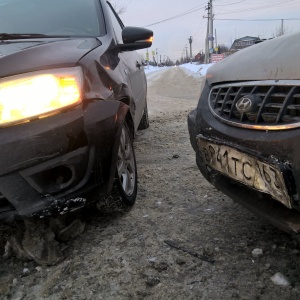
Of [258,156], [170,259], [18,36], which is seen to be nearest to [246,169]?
[258,156]

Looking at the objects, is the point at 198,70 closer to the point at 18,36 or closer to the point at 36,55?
the point at 18,36

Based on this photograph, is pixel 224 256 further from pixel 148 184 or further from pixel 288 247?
pixel 148 184

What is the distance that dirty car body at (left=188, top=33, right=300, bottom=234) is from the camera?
1.45 meters

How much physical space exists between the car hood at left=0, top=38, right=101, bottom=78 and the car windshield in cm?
60

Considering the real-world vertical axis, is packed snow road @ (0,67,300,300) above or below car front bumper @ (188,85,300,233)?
below

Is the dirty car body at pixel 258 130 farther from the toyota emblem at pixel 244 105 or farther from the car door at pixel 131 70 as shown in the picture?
the car door at pixel 131 70

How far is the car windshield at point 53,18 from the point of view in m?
2.82

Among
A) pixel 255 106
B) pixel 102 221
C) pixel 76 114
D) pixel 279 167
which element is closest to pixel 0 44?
pixel 76 114

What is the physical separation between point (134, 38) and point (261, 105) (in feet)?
5.12

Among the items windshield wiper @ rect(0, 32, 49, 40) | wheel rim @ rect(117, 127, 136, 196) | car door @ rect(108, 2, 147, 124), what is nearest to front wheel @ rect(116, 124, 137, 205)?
wheel rim @ rect(117, 127, 136, 196)

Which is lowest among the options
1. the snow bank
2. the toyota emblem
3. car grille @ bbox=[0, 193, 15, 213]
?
the snow bank

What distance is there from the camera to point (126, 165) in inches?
105

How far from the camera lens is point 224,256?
6.54ft

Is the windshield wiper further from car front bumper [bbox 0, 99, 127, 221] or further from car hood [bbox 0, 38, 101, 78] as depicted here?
car front bumper [bbox 0, 99, 127, 221]
